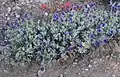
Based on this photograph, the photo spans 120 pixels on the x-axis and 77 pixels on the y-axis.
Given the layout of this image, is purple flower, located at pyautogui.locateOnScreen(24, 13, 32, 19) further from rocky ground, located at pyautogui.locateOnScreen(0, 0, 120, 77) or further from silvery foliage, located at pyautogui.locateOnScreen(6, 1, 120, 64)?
rocky ground, located at pyautogui.locateOnScreen(0, 0, 120, 77)

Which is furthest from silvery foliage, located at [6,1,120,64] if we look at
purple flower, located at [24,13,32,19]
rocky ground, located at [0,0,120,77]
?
purple flower, located at [24,13,32,19]

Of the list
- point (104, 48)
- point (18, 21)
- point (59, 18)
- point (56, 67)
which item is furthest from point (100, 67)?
point (18, 21)

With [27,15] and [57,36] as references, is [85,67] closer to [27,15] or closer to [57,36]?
[57,36]

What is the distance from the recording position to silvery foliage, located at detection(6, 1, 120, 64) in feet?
11.6

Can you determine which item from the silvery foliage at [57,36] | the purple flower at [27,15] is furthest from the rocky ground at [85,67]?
the purple flower at [27,15]

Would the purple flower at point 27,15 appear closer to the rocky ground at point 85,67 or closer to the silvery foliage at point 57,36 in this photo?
the silvery foliage at point 57,36

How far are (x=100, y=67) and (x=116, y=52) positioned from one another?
0.27 metres

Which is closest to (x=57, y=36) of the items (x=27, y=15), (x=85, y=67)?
(x=85, y=67)

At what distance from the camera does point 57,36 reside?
3.60 meters

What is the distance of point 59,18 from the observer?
3.78 metres

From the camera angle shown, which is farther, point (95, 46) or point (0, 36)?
point (0, 36)

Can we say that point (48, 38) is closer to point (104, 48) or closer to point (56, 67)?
point (56, 67)

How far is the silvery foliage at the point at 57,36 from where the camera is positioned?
3547mm

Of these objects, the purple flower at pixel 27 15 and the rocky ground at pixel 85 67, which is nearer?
the rocky ground at pixel 85 67
